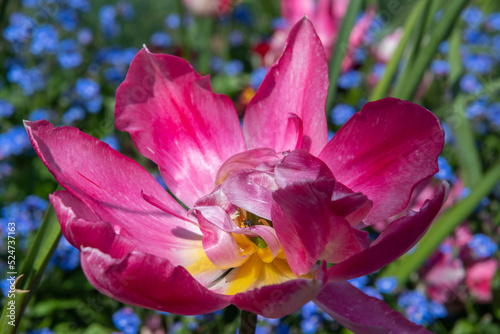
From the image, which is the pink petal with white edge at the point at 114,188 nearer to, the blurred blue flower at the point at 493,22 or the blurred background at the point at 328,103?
the blurred background at the point at 328,103

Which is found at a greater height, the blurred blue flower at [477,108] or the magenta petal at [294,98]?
the magenta petal at [294,98]

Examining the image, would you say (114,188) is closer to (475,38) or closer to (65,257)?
(65,257)

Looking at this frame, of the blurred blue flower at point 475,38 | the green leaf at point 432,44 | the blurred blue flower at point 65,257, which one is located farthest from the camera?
the blurred blue flower at point 475,38

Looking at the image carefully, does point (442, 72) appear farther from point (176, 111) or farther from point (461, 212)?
point (176, 111)

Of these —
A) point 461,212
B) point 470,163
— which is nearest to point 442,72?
point 470,163

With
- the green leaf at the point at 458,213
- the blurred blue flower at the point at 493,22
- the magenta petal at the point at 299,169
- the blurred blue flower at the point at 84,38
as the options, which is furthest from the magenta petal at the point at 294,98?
the blurred blue flower at the point at 493,22

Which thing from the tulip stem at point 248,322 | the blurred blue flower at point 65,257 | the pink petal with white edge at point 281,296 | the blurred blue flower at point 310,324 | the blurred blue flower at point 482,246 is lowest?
the blurred blue flower at point 65,257
